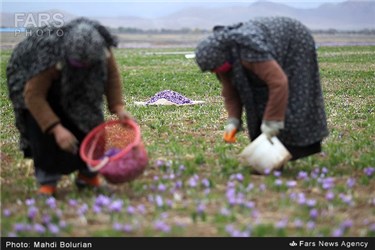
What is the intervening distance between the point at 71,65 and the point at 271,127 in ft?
6.44

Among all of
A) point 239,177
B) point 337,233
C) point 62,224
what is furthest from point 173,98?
point 337,233

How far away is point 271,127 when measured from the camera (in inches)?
237

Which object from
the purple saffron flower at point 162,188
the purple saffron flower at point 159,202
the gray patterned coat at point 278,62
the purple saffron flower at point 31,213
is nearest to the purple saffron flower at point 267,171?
the gray patterned coat at point 278,62

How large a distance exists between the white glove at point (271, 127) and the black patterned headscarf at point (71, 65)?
1554 millimetres

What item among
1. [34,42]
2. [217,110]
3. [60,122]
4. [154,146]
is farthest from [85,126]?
[217,110]

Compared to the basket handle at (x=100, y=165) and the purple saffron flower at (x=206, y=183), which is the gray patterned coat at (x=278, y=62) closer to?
the purple saffron flower at (x=206, y=183)

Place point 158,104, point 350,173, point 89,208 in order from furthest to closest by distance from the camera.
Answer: point 158,104
point 350,173
point 89,208

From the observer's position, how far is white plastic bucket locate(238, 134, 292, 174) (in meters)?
6.09

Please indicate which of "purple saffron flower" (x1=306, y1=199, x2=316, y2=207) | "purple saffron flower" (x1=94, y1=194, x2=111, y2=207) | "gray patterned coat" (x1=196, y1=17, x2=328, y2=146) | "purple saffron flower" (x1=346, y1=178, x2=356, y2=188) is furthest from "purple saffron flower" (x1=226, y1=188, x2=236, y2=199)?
"gray patterned coat" (x1=196, y1=17, x2=328, y2=146)

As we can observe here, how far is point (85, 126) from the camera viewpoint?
577 cm

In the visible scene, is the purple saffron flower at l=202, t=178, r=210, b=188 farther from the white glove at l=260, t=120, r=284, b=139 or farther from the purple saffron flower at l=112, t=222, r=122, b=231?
the purple saffron flower at l=112, t=222, r=122, b=231

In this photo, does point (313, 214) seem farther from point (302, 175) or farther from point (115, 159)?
point (115, 159)

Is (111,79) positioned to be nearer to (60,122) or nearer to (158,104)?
(60,122)

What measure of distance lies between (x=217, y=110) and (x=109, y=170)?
660 centimetres
